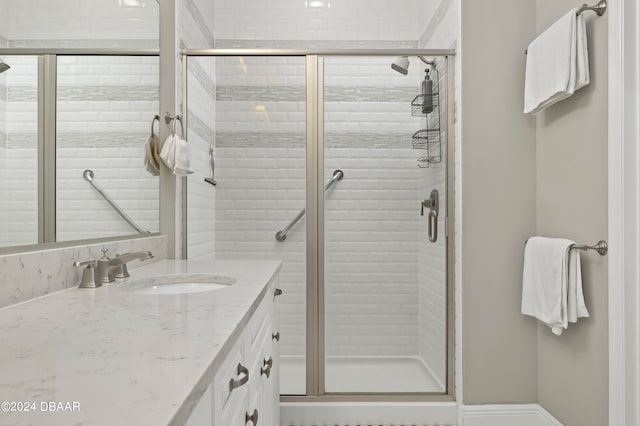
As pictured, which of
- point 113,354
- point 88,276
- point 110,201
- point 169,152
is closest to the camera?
point 113,354

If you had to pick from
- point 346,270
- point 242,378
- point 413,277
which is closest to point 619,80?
point 413,277

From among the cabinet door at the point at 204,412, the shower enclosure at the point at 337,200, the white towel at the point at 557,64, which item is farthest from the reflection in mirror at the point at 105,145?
the white towel at the point at 557,64

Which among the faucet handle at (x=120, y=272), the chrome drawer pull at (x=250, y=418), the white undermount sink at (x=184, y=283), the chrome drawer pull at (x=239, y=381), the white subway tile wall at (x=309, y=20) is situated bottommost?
the chrome drawer pull at (x=250, y=418)

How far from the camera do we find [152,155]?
209cm

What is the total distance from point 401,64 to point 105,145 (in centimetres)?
156

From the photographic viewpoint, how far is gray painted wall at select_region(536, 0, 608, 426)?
1726 mm

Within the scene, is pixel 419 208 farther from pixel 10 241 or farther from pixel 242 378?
pixel 10 241

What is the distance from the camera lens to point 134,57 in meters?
1.91

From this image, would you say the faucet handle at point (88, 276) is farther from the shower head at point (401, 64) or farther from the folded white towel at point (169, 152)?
the shower head at point (401, 64)

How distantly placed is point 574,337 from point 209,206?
1.90m

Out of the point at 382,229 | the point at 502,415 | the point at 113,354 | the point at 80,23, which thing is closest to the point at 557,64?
the point at 382,229

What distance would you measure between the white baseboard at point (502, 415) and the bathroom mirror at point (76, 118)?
1.86 m

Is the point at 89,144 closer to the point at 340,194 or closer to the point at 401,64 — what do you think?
the point at 340,194

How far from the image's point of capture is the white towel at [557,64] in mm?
1753
